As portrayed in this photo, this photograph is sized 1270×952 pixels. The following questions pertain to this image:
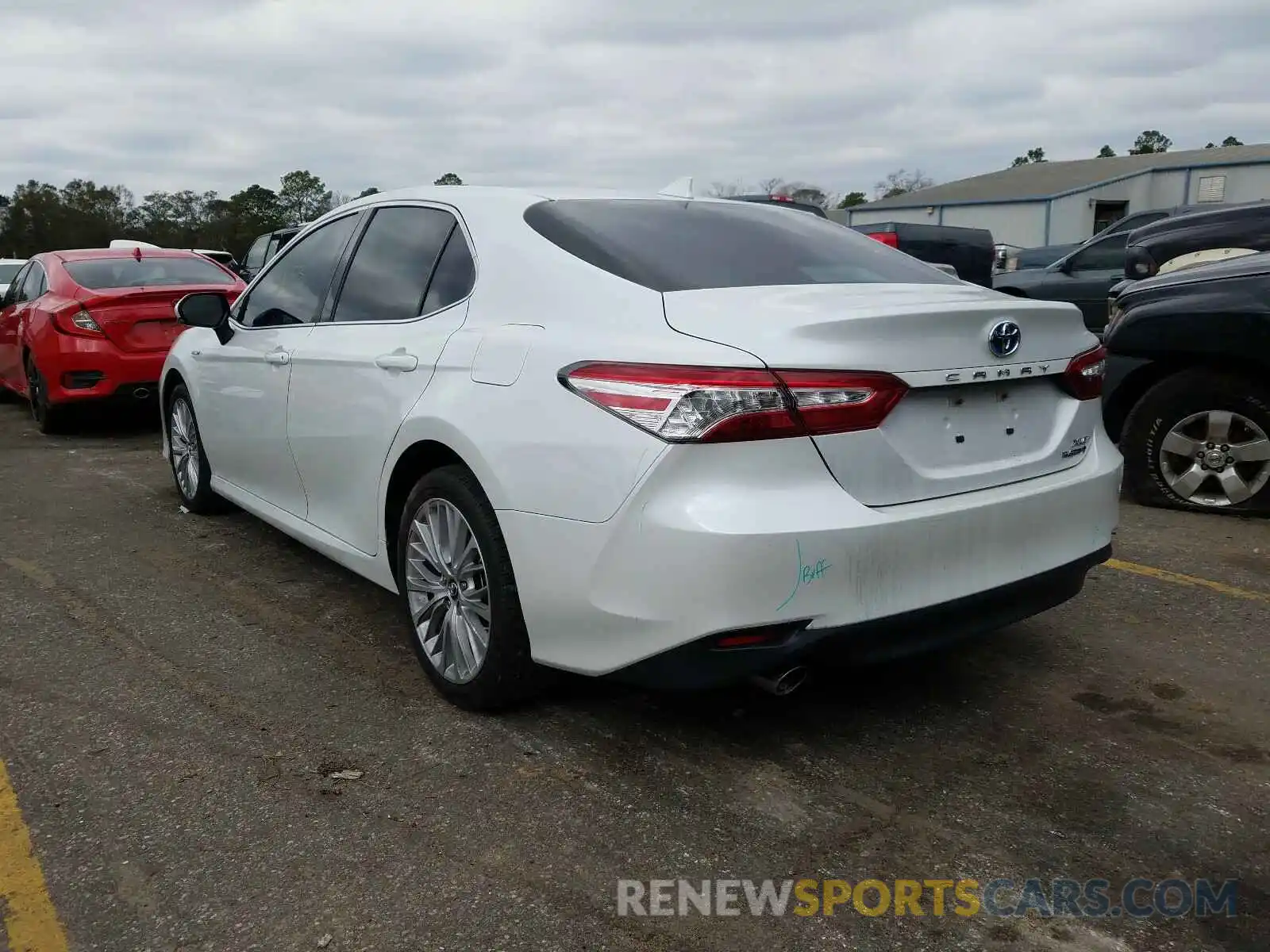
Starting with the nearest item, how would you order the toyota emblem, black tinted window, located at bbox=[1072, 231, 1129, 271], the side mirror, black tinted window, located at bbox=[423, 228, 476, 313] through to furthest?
the toyota emblem < black tinted window, located at bbox=[423, 228, 476, 313] < the side mirror < black tinted window, located at bbox=[1072, 231, 1129, 271]

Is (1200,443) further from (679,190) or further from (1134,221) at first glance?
(1134,221)

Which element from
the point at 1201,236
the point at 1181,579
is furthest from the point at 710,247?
the point at 1201,236

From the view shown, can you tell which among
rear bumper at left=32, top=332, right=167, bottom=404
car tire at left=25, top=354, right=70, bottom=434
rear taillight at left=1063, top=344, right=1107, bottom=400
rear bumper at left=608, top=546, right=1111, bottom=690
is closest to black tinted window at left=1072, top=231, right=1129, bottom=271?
rear bumper at left=32, top=332, right=167, bottom=404

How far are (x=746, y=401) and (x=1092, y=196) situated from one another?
4288 centimetres

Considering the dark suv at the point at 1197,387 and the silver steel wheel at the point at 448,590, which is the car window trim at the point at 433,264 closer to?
the silver steel wheel at the point at 448,590

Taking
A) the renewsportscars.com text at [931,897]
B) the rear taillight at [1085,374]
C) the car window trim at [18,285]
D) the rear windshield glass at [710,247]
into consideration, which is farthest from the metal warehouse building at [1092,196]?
the renewsportscars.com text at [931,897]

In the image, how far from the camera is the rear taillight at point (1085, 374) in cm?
311

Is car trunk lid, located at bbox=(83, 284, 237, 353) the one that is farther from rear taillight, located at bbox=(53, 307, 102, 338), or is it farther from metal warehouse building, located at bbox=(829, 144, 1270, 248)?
metal warehouse building, located at bbox=(829, 144, 1270, 248)

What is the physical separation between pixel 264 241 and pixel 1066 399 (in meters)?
16.9

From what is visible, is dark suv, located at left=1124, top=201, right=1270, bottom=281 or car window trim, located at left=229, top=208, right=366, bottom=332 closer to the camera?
car window trim, located at left=229, top=208, right=366, bottom=332

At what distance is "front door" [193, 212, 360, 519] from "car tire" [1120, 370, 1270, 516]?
400 centimetres

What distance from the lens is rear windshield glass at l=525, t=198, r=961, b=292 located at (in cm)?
302

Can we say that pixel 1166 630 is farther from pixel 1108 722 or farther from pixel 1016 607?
pixel 1016 607

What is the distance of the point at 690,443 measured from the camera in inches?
97.4
